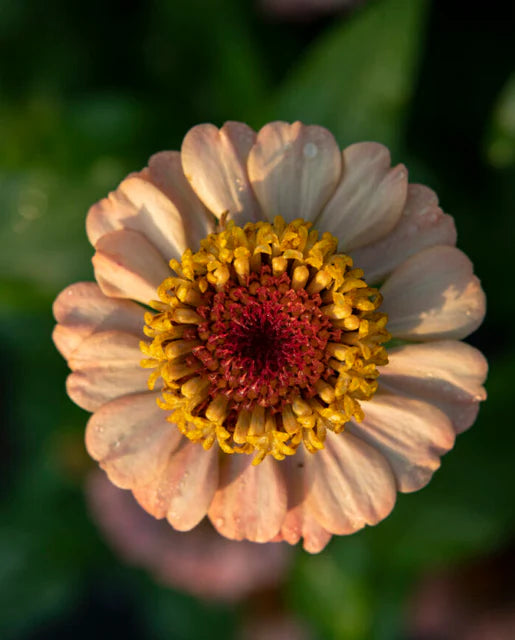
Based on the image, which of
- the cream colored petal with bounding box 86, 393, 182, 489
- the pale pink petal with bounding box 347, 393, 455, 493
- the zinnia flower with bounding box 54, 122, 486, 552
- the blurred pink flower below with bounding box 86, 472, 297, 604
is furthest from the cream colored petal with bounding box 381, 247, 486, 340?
the blurred pink flower below with bounding box 86, 472, 297, 604

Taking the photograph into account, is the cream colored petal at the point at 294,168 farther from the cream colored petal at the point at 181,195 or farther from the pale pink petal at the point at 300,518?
the pale pink petal at the point at 300,518

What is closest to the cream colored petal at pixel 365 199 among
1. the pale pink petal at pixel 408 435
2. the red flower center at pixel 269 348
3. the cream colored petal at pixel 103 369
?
the red flower center at pixel 269 348

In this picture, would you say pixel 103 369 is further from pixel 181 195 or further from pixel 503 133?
pixel 503 133

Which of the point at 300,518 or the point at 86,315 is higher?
the point at 86,315

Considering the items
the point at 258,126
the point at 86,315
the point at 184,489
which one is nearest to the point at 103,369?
the point at 86,315

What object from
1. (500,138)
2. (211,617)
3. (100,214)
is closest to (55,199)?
(100,214)
